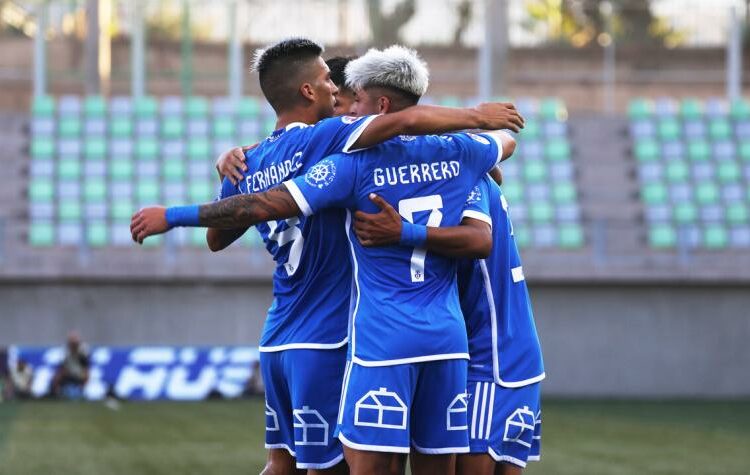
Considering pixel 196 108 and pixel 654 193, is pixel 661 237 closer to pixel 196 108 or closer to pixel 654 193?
pixel 654 193

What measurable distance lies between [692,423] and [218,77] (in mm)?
12510

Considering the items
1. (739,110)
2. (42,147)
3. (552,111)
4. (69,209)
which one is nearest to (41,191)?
(69,209)

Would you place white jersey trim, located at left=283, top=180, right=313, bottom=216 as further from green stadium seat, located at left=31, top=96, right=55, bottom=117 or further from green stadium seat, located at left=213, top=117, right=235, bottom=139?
green stadium seat, located at left=31, top=96, right=55, bottom=117

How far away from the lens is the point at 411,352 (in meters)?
5.87

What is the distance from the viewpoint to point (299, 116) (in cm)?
639

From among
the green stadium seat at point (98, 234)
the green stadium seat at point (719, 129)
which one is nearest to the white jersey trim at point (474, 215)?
the green stadium seat at point (98, 234)

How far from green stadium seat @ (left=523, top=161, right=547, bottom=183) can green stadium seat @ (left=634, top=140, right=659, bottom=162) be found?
5.60 ft

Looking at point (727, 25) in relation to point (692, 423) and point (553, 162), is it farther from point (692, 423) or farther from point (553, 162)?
point (692, 423)

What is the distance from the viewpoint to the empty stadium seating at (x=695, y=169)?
2312 cm

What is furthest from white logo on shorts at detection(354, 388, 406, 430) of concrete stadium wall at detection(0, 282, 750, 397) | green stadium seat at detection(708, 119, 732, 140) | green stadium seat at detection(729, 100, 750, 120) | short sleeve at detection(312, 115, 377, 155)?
green stadium seat at detection(729, 100, 750, 120)

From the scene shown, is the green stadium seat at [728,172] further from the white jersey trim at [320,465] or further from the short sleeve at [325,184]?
the short sleeve at [325,184]

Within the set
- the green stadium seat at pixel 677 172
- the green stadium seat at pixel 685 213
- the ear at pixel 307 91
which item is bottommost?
the green stadium seat at pixel 685 213

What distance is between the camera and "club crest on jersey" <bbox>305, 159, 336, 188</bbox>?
19.5ft

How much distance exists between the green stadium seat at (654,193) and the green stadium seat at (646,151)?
683 mm
